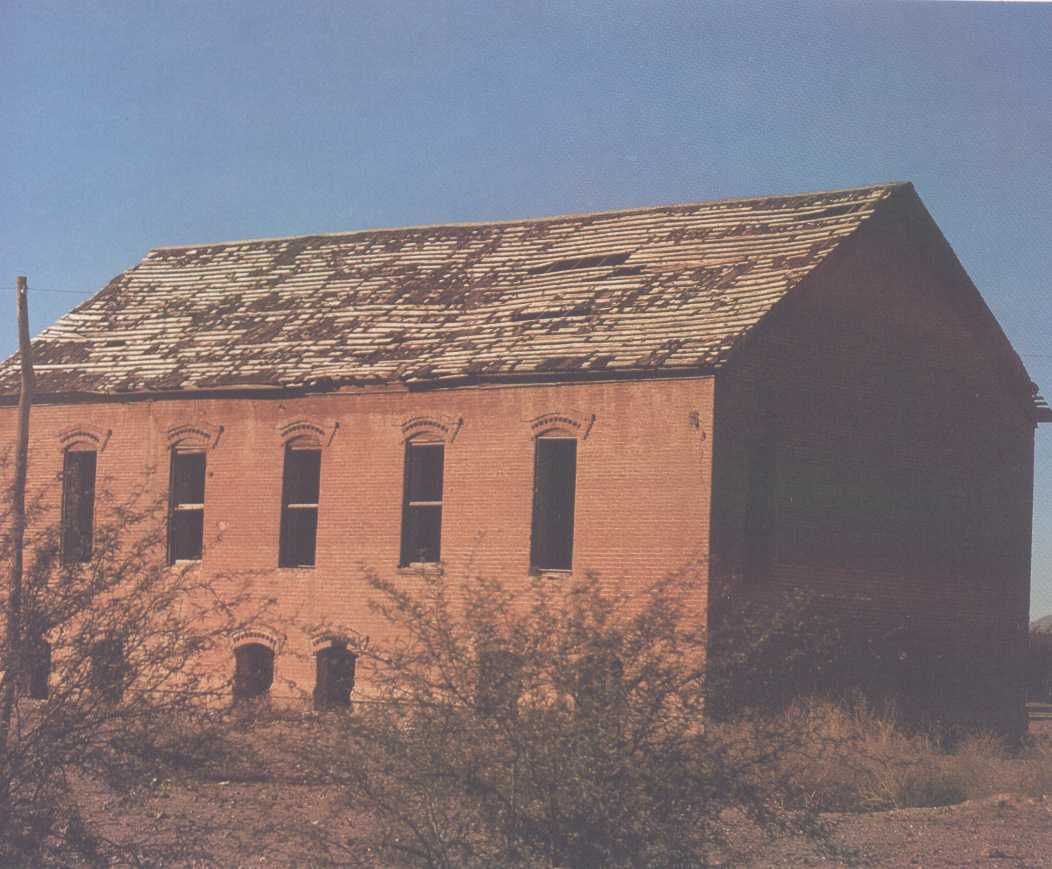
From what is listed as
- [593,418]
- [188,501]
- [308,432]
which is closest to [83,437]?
[188,501]

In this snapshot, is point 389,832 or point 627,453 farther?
point 627,453

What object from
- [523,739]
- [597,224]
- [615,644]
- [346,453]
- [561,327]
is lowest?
[523,739]

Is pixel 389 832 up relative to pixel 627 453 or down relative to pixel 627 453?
down

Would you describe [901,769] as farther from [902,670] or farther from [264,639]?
[264,639]

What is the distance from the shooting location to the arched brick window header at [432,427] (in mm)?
22406

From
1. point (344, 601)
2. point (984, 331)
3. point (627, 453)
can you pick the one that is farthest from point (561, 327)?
point (984, 331)

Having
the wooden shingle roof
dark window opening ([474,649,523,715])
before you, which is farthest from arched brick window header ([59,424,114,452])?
dark window opening ([474,649,523,715])

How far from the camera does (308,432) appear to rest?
938 inches

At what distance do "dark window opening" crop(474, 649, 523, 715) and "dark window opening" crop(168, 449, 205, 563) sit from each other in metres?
15.7

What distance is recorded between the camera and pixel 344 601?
23094mm

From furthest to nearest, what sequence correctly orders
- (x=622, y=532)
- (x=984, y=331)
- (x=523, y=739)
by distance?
1. (x=984, y=331)
2. (x=622, y=532)
3. (x=523, y=739)

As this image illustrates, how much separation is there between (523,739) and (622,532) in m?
11.2

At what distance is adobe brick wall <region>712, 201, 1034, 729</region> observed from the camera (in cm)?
2123

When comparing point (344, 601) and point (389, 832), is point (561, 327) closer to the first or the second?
point (344, 601)
